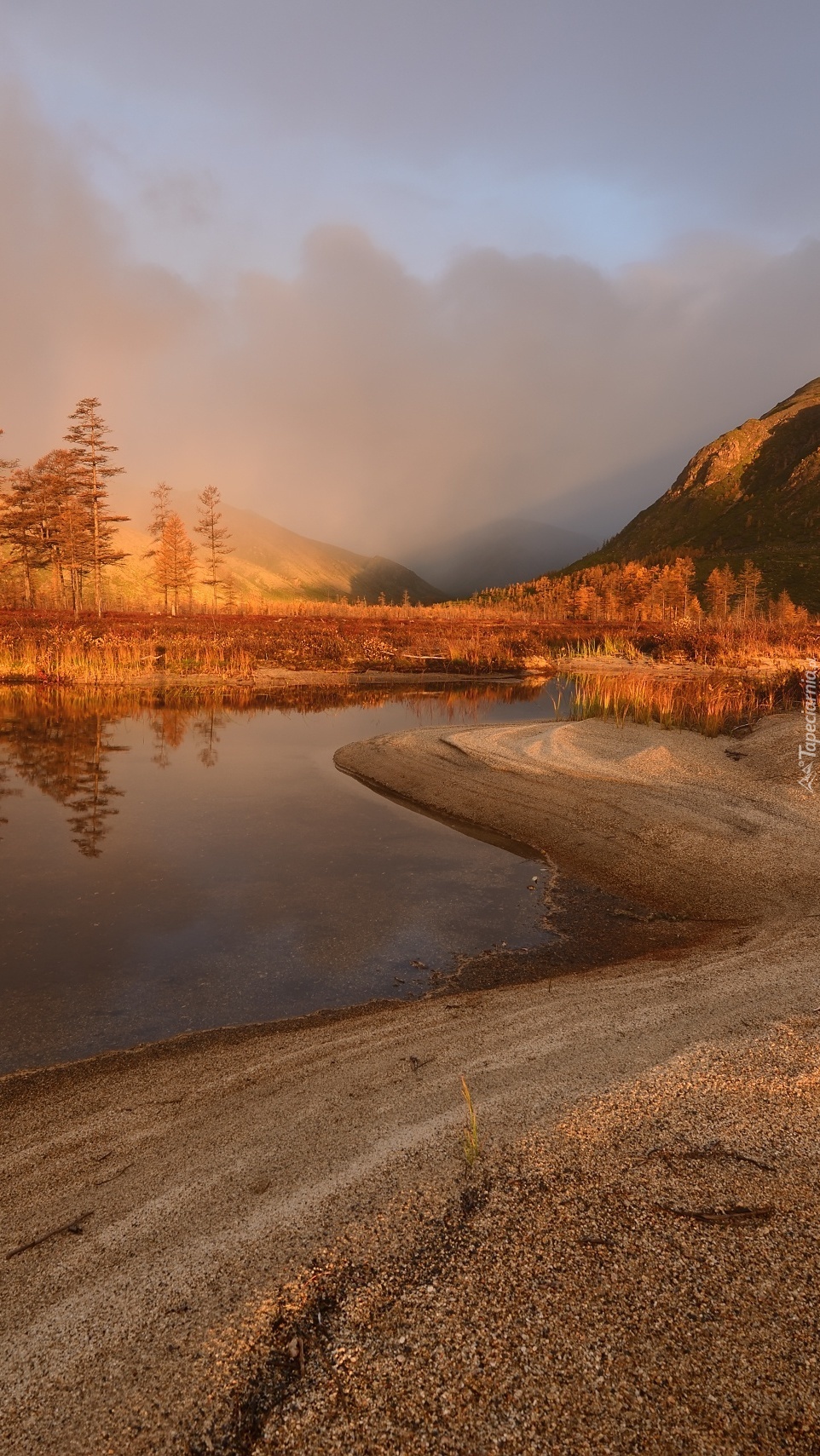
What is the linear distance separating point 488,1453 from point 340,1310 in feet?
1.86

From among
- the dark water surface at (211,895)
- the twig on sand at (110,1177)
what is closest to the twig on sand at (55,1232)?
the twig on sand at (110,1177)

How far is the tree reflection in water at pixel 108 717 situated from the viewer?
1136 cm

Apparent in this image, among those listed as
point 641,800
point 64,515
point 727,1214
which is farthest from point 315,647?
point 64,515

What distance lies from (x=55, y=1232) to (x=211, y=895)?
484 cm

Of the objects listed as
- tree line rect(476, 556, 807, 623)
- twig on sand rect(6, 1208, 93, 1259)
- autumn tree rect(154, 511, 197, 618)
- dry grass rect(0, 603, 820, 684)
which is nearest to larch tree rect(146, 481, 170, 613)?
autumn tree rect(154, 511, 197, 618)

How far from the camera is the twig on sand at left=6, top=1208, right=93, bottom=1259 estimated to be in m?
2.58

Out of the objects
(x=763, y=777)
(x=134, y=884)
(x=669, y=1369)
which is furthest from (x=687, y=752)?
(x=669, y=1369)

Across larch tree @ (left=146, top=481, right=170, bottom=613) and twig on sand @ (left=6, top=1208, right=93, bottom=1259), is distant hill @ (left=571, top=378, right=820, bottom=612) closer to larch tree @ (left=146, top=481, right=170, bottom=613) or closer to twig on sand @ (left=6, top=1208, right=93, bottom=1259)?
larch tree @ (left=146, top=481, right=170, bottom=613)

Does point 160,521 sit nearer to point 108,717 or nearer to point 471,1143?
point 108,717

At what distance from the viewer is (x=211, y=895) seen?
7430 mm

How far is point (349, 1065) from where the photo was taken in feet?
13.3

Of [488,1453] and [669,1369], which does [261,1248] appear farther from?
[669,1369]

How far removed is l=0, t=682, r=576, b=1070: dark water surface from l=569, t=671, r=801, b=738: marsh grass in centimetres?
678

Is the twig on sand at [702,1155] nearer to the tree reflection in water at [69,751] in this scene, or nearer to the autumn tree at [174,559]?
the tree reflection in water at [69,751]
